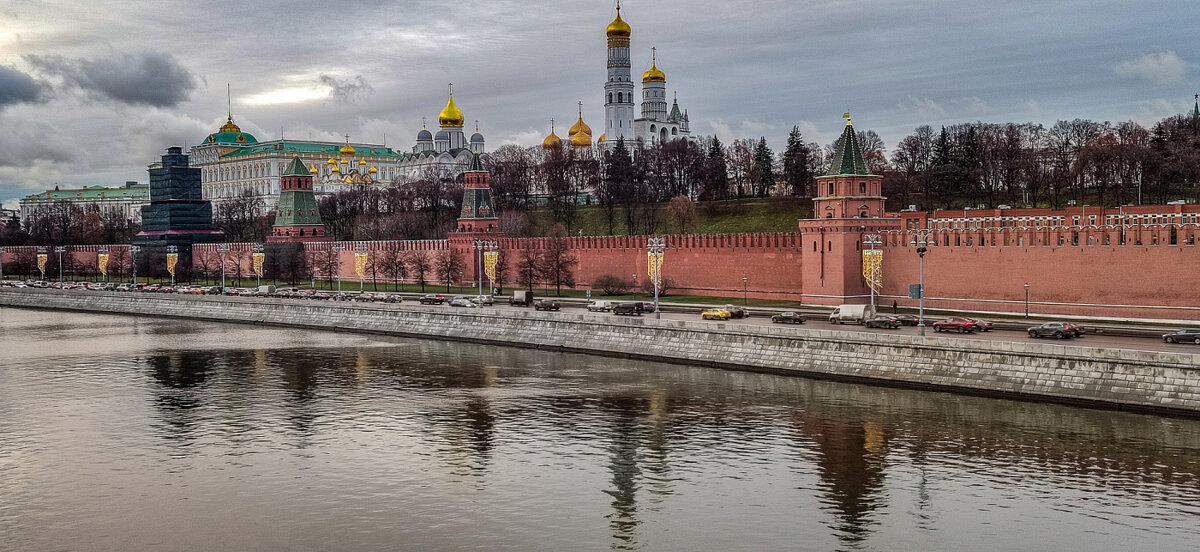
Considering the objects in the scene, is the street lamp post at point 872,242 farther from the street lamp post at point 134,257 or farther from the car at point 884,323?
the street lamp post at point 134,257

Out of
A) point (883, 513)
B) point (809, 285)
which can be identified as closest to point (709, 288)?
point (809, 285)

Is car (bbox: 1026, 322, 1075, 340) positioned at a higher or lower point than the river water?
higher

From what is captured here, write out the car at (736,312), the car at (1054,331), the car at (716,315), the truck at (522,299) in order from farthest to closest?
the truck at (522,299) < the car at (736,312) < the car at (716,315) < the car at (1054,331)

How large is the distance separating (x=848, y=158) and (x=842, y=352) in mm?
12920

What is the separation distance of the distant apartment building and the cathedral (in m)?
69.1

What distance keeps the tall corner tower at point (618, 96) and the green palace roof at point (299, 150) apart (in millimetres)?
42310

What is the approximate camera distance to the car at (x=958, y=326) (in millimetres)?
28188

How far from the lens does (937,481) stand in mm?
17578

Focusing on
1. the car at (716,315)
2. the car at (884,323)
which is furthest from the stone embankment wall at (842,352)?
the car at (884,323)

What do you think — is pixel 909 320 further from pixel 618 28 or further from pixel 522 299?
pixel 618 28

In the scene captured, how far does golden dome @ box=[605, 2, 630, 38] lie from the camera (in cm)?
8544

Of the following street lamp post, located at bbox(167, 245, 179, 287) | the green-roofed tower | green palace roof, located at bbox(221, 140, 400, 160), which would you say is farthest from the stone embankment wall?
green palace roof, located at bbox(221, 140, 400, 160)

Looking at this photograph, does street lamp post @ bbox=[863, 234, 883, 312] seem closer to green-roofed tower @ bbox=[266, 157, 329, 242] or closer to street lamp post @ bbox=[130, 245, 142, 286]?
green-roofed tower @ bbox=[266, 157, 329, 242]

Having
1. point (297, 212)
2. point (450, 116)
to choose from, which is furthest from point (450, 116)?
point (297, 212)
